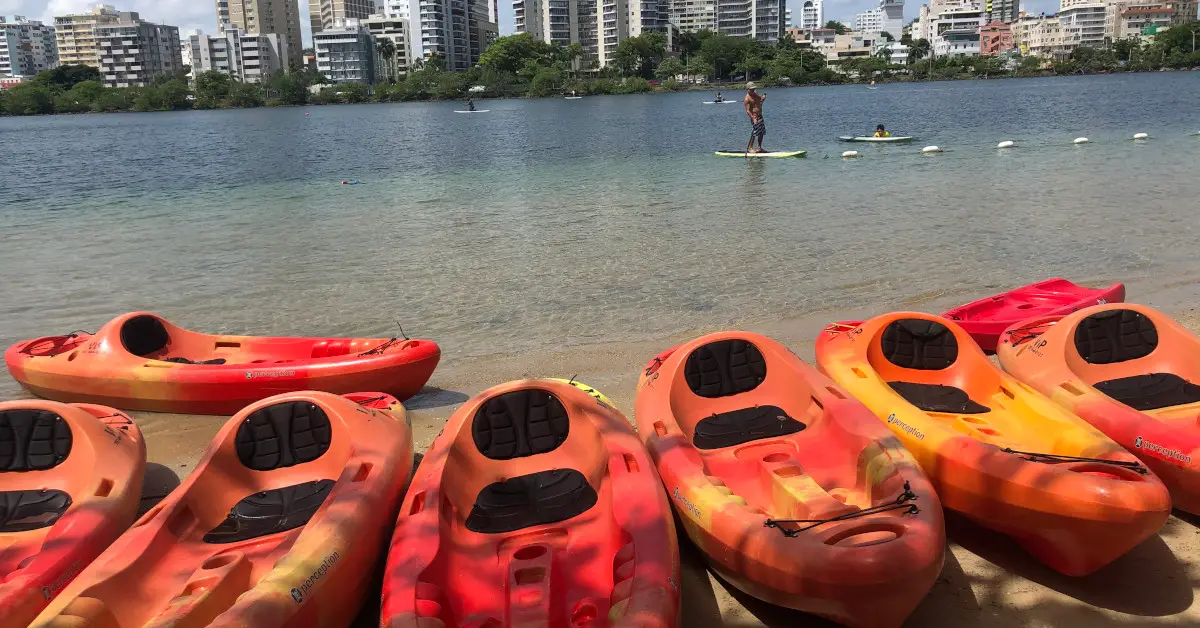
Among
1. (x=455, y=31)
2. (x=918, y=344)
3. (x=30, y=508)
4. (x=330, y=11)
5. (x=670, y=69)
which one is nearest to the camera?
(x=30, y=508)

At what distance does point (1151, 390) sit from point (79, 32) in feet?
658

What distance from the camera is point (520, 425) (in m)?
4.52

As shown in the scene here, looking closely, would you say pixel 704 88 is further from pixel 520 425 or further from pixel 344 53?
pixel 520 425

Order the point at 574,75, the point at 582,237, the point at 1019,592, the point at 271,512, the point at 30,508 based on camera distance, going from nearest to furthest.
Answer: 1. the point at 1019,592
2. the point at 271,512
3. the point at 30,508
4. the point at 582,237
5. the point at 574,75

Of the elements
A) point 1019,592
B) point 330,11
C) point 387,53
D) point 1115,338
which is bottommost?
point 1019,592

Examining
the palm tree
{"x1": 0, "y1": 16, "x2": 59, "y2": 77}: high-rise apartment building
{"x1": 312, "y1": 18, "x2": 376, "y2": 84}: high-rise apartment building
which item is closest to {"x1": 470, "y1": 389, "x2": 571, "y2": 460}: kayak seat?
the palm tree

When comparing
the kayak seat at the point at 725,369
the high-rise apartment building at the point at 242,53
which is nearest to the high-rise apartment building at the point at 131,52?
the high-rise apartment building at the point at 242,53

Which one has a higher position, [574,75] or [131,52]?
[131,52]

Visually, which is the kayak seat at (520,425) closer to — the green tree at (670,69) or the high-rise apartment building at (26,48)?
the green tree at (670,69)

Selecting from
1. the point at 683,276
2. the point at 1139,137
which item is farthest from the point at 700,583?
the point at 1139,137

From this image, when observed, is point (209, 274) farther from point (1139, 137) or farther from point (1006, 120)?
point (1006, 120)

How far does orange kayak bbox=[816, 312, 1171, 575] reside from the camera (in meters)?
3.40

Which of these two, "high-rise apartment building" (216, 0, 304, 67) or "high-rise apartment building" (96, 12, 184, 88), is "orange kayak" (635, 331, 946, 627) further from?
"high-rise apartment building" (96, 12, 184, 88)

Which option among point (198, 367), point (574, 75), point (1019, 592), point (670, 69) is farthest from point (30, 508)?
point (670, 69)
